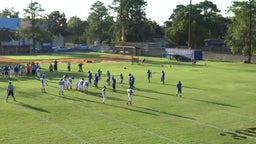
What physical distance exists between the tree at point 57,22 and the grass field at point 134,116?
10152 centimetres

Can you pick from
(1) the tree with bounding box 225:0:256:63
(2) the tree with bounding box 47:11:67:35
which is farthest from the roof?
(1) the tree with bounding box 225:0:256:63

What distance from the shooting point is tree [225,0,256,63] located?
7229 centimetres

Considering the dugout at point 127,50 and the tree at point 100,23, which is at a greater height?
the tree at point 100,23

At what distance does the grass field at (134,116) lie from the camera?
1989 centimetres

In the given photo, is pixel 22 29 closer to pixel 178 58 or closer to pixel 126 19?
pixel 126 19

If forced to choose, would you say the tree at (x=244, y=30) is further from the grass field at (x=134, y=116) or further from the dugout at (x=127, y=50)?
the grass field at (x=134, y=116)

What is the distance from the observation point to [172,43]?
101 m

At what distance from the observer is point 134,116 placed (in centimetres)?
2455

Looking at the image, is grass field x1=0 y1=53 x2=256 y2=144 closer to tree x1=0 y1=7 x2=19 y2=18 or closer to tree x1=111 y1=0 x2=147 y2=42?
tree x1=111 y1=0 x2=147 y2=42

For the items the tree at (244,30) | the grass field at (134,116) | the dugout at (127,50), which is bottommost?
the grass field at (134,116)

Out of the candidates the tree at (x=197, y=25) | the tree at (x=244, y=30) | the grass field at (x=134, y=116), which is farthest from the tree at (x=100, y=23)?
the grass field at (x=134, y=116)

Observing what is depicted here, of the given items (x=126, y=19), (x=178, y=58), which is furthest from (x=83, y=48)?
(x=178, y=58)

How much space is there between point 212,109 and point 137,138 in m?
8.90

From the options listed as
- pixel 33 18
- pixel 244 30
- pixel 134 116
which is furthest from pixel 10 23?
pixel 134 116
